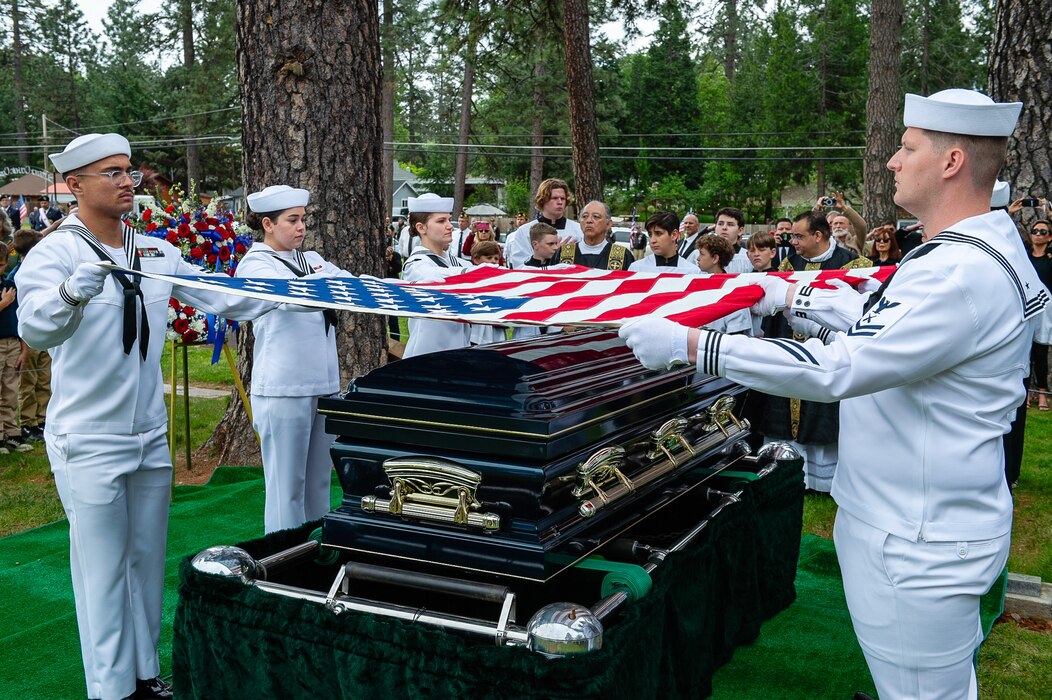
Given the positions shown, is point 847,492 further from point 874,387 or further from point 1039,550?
point 1039,550

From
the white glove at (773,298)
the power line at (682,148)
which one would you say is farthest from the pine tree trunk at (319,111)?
the power line at (682,148)

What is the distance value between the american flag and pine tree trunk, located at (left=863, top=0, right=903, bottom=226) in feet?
33.4

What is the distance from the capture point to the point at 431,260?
5.39 metres

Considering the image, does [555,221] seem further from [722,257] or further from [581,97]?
[581,97]

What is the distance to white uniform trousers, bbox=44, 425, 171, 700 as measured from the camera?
10.0 feet

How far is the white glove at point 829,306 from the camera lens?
2.77 meters

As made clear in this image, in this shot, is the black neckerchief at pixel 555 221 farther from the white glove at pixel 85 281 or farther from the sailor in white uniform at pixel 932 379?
the sailor in white uniform at pixel 932 379

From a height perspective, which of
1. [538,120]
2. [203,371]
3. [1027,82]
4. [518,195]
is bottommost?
[203,371]

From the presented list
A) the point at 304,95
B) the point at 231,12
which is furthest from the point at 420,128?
the point at 304,95

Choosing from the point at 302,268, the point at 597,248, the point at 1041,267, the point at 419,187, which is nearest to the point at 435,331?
the point at 302,268

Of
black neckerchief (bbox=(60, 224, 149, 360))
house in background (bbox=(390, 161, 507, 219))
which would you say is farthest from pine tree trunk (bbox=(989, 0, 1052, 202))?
house in background (bbox=(390, 161, 507, 219))

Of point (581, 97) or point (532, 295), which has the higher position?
point (581, 97)

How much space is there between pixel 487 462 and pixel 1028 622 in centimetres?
319

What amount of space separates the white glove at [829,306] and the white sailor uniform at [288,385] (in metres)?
2.29
